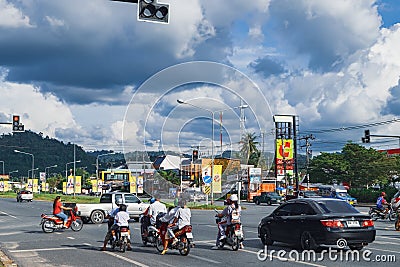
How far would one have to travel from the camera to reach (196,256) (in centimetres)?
1398

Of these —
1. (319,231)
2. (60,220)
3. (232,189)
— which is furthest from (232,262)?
(232,189)

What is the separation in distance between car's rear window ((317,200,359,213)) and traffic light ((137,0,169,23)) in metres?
6.97

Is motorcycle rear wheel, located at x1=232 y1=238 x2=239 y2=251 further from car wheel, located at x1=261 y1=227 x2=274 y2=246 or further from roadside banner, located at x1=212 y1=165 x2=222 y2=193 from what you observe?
roadside banner, located at x1=212 y1=165 x2=222 y2=193

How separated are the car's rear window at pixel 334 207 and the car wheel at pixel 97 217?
625 inches

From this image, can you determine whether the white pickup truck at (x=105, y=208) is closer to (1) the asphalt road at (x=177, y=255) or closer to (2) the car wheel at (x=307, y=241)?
(1) the asphalt road at (x=177, y=255)

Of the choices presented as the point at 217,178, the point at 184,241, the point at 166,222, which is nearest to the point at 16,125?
the point at 166,222

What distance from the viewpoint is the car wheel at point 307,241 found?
14.1 meters

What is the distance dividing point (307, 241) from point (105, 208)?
16134 millimetres

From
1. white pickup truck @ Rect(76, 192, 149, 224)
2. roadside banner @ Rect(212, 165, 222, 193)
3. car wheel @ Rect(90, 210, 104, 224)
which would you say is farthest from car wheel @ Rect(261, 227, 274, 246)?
roadside banner @ Rect(212, 165, 222, 193)

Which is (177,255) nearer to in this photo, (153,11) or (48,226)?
(153,11)

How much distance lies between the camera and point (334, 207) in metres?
14.7

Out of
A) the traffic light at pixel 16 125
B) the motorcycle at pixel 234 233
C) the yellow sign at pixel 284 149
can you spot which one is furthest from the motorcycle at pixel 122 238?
the yellow sign at pixel 284 149

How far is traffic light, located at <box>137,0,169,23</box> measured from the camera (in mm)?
10727

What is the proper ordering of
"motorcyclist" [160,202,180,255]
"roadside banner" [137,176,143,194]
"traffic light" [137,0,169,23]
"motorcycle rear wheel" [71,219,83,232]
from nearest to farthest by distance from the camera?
"traffic light" [137,0,169,23]
"motorcyclist" [160,202,180,255]
"motorcycle rear wheel" [71,219,83,232]
"roadside banner" [137,176,143,194]
